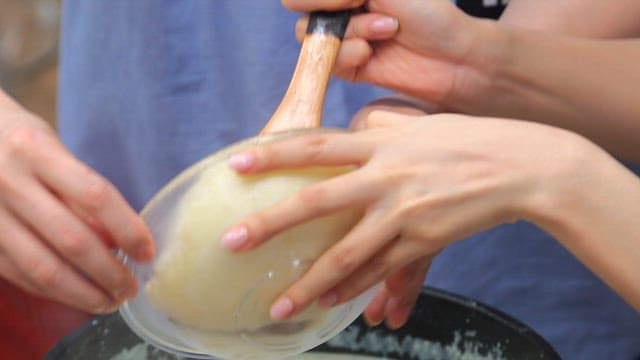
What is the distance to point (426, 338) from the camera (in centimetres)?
84

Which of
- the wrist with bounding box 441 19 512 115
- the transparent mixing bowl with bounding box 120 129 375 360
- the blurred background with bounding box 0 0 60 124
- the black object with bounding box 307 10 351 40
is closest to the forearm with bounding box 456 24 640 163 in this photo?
the wrist with bounding box 441 19 512 115

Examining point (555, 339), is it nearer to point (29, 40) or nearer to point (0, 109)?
point (0, 109)

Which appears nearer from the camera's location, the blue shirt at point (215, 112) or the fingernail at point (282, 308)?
the fingernail at point (282, 308)

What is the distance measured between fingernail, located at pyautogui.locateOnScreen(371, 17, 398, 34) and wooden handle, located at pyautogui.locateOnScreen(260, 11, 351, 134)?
0.04 metres

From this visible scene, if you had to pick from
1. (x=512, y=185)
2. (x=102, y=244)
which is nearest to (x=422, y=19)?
(x=512, y=185)

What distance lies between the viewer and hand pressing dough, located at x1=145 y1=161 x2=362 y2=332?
A: 582 mm

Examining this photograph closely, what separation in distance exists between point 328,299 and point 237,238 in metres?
0.08

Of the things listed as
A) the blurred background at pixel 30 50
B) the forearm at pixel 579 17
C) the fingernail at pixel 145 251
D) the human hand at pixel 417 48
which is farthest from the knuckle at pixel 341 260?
the blurred background at pixel 30 50

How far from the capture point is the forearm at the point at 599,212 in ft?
1.92

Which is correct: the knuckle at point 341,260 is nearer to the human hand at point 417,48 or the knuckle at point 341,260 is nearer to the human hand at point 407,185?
the human hand at point 407,185

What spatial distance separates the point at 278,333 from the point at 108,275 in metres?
0.13

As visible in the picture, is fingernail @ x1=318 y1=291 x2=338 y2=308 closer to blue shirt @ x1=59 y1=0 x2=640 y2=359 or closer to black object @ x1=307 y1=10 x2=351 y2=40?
black object @ x1=307 y1=10 x2=351 y2=40

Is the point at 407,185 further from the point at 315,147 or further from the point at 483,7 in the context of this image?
the point at 483,7

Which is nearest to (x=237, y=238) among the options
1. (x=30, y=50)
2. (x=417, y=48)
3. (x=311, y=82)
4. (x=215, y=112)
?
(x=311, y=82)
